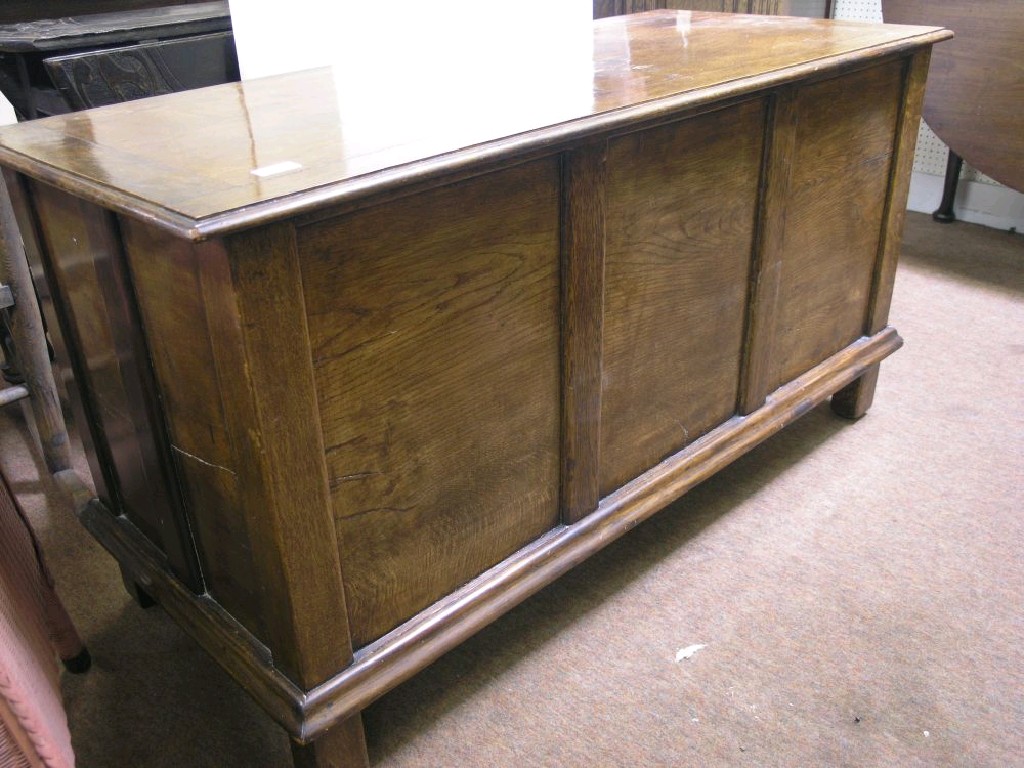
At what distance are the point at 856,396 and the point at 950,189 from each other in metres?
1.47

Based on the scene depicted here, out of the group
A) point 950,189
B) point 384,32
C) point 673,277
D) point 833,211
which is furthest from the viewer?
point 950,189

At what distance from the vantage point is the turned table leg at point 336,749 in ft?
3.67

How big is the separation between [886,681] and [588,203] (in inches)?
31.9

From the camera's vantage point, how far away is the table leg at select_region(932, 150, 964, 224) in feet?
9.75

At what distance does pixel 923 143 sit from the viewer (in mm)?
3277

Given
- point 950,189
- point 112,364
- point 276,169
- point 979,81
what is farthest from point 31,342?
point 950,189

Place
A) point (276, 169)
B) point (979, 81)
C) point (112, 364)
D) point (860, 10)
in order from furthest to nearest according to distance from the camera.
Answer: point (860, 10)
point (979, 81)
point (112, 364)
point (276, 169)

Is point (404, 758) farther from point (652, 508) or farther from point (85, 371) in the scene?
point (85, 371)

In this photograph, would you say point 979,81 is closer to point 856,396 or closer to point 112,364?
point 856,396

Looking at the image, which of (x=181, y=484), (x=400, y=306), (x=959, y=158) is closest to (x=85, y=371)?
(x=181, y=484)

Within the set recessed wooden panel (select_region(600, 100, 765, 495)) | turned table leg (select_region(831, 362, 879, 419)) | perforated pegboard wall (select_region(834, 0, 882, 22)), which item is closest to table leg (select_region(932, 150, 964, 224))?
perforated pegboard wall (select_region(834, 0, 882, 22))

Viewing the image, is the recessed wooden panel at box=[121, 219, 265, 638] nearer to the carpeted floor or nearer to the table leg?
the carpeted floor

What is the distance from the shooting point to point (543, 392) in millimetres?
1256

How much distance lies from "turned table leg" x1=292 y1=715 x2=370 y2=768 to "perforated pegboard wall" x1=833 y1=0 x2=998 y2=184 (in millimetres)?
2813
